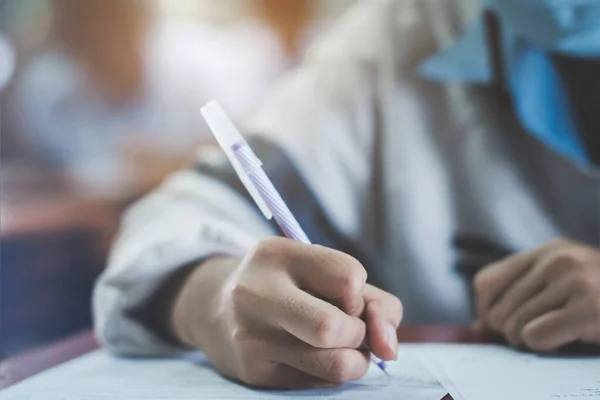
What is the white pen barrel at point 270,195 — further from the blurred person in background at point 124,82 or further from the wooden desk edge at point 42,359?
the blurred person in background at point 124,82

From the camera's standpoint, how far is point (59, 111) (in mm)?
636

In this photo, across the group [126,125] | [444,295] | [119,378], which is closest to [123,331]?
[119,378]

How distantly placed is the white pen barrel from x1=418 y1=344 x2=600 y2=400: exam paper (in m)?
0.06

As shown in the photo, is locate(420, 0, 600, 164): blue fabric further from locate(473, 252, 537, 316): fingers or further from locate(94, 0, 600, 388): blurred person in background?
locate(473, 252, 537, 316): fingers

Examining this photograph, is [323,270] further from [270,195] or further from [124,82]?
[124,82]

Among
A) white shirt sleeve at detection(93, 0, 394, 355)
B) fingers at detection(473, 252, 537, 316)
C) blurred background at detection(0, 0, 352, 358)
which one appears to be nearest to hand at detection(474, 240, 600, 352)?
fingers at detection(473, 252, 537, 316)

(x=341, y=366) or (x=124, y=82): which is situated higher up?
(x=124, y=82)

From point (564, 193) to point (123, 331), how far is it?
28 centimetres

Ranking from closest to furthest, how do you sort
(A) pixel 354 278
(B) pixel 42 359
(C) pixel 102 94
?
(A) pixel 354 278
(B) pixel 42 359
(C) pixel 102 94

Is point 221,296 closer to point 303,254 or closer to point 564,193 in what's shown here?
point 303,254

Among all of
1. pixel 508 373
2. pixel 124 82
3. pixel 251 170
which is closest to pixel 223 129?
pixel 251 170

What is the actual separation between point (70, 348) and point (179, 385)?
0.39ft

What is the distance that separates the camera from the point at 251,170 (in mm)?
195

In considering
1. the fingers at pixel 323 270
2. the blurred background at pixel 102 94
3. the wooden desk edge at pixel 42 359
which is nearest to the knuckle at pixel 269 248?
the fingers at pixel 323 270
